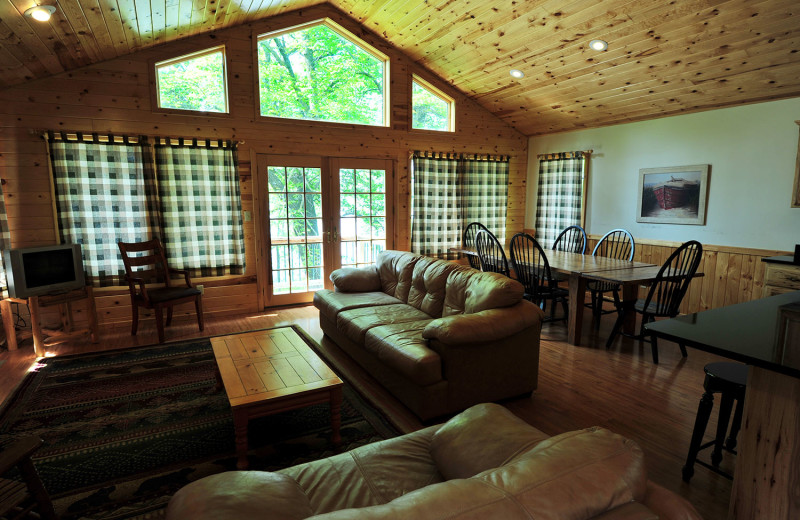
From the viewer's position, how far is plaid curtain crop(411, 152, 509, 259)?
6031mm

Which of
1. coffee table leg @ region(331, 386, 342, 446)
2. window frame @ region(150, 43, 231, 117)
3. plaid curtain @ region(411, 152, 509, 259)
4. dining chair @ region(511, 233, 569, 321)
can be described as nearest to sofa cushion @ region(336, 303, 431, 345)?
coffee table leg @ region(331, 386, 342, 446)

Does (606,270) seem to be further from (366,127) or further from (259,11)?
(259,11)

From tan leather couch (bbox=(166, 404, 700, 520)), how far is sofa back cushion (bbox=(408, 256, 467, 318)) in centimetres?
202

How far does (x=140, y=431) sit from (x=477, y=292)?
2270 millimetres

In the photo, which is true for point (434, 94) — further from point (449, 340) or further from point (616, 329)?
point (449, 340)

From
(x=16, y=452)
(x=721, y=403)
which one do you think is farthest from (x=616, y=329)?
(x=16, y=452)

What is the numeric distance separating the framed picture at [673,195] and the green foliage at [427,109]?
266 cm

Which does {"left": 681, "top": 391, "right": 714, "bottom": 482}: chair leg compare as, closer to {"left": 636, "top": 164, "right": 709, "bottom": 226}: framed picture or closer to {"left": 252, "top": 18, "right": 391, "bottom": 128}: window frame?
{"left": 636, "top": 164, "right": 709, "bottom": 226}: framed picture

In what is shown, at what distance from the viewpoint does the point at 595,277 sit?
12.1 ft

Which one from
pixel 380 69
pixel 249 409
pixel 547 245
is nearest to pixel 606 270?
pixel 547 245

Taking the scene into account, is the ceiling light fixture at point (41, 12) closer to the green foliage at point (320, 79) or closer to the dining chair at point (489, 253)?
the green foliage at point (320, 79)

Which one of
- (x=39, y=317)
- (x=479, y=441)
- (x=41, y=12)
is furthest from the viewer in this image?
(x=39, y=317)

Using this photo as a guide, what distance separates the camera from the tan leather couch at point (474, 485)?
826 millimetres

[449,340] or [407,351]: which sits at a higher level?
[449,340]
